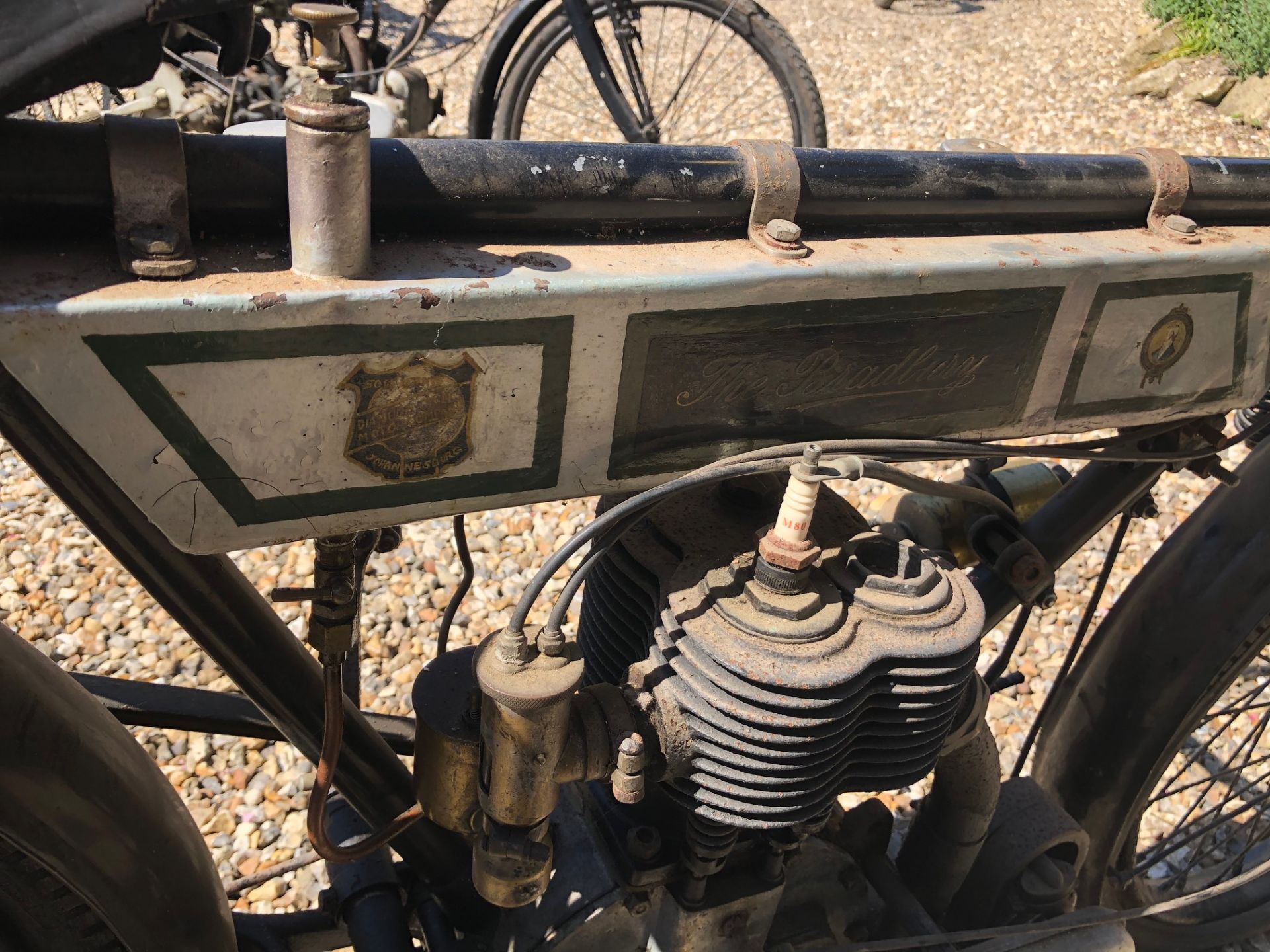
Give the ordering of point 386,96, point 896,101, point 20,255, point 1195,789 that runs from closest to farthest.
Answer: point 20,255 < point 1195,789 < point 386,96 < point 896,101

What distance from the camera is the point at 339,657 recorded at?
1.20 meters

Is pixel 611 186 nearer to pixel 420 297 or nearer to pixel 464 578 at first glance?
pixel 420 297

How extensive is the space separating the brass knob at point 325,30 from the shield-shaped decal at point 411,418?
0.81ft

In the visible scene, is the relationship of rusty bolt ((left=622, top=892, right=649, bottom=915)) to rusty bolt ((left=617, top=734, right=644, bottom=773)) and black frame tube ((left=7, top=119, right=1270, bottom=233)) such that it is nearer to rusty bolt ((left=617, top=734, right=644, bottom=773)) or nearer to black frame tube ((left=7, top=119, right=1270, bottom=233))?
rusty bolt ((left=617, top=734, right=644, bottom=773))

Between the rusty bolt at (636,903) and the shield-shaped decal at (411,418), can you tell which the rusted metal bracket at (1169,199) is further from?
the rusty bolt at (636,903)

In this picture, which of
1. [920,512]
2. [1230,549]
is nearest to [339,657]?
[920,512]

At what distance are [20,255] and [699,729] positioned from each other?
813 mm

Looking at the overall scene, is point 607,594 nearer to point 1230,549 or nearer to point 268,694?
point 268,694

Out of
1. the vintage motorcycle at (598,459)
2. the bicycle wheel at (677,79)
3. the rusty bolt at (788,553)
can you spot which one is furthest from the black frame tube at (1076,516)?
the bicycle wheel at (677,79)

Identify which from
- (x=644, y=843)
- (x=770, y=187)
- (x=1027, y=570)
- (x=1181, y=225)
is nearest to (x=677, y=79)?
(x=1027, y=570)

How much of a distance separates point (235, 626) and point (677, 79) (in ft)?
18.5

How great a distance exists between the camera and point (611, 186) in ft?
3.56

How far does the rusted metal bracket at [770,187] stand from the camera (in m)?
1.15

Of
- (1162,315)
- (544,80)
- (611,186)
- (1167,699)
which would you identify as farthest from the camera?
(544,80)
